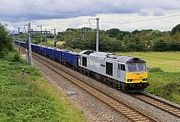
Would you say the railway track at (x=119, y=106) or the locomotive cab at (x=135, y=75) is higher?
the locomotive cab at (x=135, y=75)

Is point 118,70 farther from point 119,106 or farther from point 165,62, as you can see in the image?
point 165,62

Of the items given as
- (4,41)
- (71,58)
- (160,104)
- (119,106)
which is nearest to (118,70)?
(160,104)

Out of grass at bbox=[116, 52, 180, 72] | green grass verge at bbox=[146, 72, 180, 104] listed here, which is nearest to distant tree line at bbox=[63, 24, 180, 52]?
grass at bbox=[116, 52, 180, 72]

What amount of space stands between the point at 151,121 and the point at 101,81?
18.6 metres

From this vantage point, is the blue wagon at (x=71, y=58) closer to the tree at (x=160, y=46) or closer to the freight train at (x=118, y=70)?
the freight train at (x=118, y=70)

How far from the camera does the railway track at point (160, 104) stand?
2347 cm

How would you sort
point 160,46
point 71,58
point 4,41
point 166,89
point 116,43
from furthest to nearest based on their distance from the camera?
point 160,46, point 116,43, point 4,41, point 71,58, point 166,89

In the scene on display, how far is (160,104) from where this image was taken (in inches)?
1029

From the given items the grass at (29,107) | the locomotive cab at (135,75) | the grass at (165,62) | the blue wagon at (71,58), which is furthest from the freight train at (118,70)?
the grass at (165,62)

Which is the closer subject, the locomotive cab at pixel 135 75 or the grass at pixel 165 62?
the locomotive cab at pixel 135 75

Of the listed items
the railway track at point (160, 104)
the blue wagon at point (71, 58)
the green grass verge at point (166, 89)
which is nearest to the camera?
the railway track at point (160, 104)

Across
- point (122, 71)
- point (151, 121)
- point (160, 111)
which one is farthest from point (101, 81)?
point (151, 121)

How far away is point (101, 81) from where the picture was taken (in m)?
39.0

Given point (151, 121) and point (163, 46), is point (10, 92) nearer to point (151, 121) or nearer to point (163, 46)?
point (151, 121)
